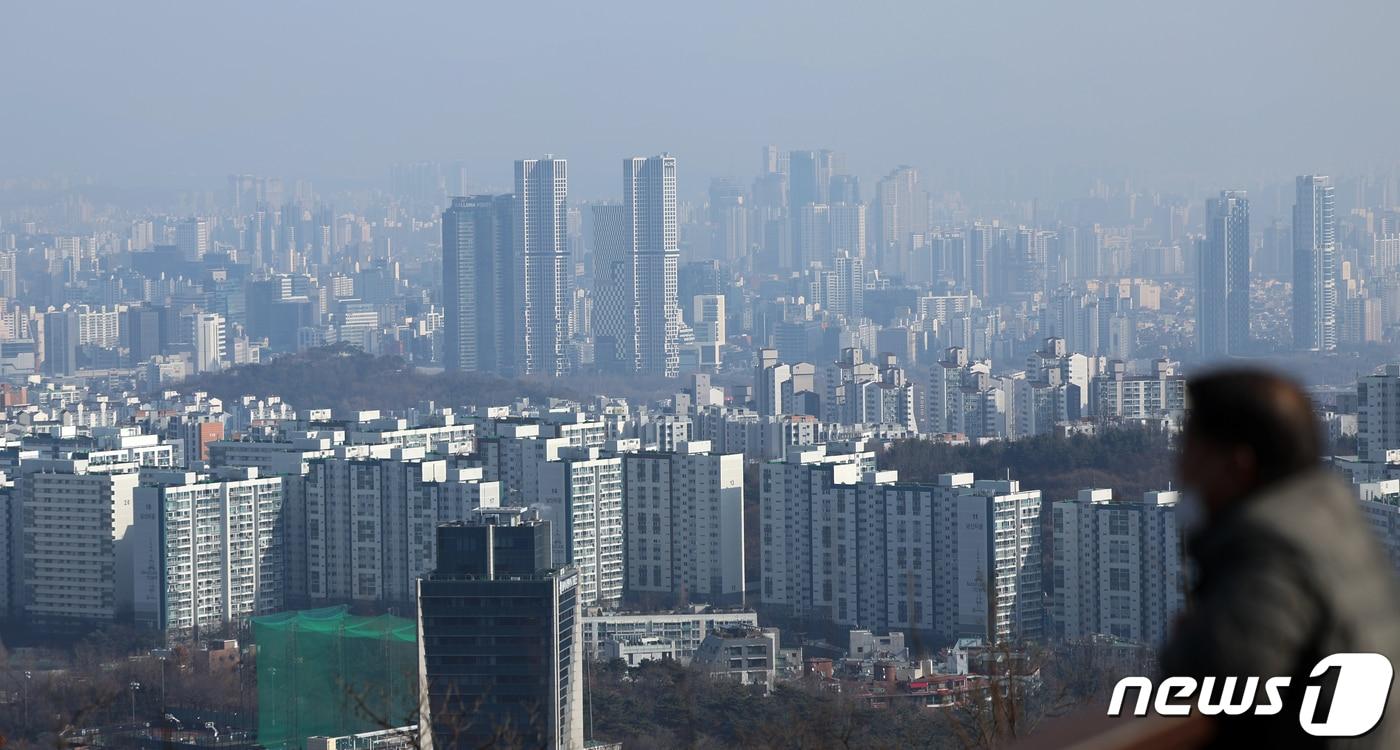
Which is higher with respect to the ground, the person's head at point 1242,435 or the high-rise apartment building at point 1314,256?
the high-rise apartment building at point 1314,256

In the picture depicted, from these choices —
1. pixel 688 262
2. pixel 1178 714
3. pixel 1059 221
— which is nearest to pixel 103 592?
pixel 1178 714

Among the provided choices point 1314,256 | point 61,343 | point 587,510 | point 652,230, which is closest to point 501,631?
point 587,510

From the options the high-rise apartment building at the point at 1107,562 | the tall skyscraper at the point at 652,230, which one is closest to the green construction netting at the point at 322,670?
the high-rise apartment building at the point at 1107,562

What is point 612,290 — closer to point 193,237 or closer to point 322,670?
point 193,237

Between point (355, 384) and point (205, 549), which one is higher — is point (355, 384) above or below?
above

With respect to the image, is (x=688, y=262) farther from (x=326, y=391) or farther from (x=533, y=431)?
(x=533, y=431)

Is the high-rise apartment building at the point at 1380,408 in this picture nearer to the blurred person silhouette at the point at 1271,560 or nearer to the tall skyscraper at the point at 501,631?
the tall skyscraper at the point at 501,631
